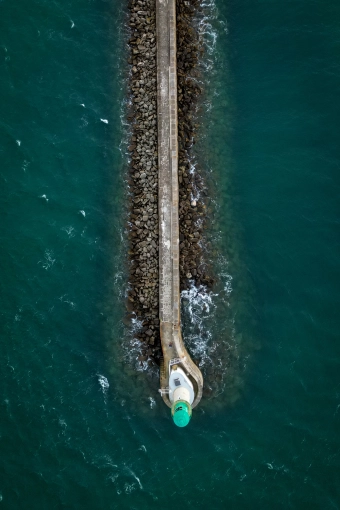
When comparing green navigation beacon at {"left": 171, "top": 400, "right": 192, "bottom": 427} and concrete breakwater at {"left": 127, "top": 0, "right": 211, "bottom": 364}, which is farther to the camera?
concrete breakwater at {"left": 127, "top": 0, "right": 211, "bottom": 364}

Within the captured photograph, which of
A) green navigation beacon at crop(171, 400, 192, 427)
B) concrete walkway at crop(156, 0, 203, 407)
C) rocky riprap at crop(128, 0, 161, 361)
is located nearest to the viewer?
green navigation beacon at crop(171, 400, 192, 427)

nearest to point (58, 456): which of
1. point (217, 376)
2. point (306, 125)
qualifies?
point (217, 376)

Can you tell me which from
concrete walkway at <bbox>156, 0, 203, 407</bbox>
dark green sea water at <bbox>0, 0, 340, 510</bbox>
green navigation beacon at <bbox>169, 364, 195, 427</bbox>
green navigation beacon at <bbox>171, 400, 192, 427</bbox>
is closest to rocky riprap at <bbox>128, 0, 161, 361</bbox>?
concrete walkway at <bbox>156, 0, 203, 407</bbox>

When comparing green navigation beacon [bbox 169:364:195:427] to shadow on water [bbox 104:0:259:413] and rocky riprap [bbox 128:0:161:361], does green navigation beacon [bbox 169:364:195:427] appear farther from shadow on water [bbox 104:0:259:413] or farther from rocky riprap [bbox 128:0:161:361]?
rocky riprap [bbox 128:0:161:361]

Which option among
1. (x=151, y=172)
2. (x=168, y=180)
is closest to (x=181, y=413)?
(x=168, y=180)

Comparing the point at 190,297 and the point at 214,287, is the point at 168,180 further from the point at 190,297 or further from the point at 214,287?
the point at 190,297

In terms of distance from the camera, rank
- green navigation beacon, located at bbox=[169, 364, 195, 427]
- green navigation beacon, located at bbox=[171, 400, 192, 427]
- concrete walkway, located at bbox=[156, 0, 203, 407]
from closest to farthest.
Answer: green navigation beacon, located at bbox=[171, 400, 192, 427]
green navigation beacon, located at bbox=[169, 364, 195, 427]
concrete walkway, located at bbox=[156, 0, 203, 407]
